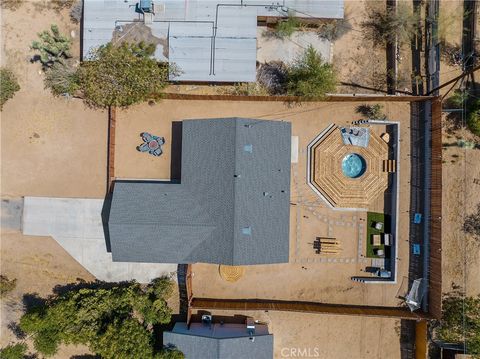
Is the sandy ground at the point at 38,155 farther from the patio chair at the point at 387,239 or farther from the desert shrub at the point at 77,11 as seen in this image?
the patio chair at the point at 387,239

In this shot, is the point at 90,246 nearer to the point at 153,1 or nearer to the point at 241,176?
the point at 241,176

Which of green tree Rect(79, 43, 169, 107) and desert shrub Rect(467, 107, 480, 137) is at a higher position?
green tree Rect(79, 43, 169, 107)

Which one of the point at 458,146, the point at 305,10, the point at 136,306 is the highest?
the point at 305,10

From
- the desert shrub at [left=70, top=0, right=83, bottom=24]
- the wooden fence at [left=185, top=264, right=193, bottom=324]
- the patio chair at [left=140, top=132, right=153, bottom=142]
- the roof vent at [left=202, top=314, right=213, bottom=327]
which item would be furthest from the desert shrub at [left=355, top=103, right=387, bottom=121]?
the desert shrub at [left=70, top=0, right=83, bottom=24]

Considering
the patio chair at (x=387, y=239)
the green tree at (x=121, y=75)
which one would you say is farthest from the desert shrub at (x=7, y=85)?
the patio chair at (x=387, y=239)

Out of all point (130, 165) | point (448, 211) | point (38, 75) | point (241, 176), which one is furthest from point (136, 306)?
point (448, 211)

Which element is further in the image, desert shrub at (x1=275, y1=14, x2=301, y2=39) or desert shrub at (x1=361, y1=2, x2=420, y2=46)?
desert shrub at (x1=361, y1=2, x2=420, y2=46)

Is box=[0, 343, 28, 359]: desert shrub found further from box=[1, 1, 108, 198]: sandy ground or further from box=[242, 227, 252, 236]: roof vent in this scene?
box=[242, 227, 252, 236]: roof vent
